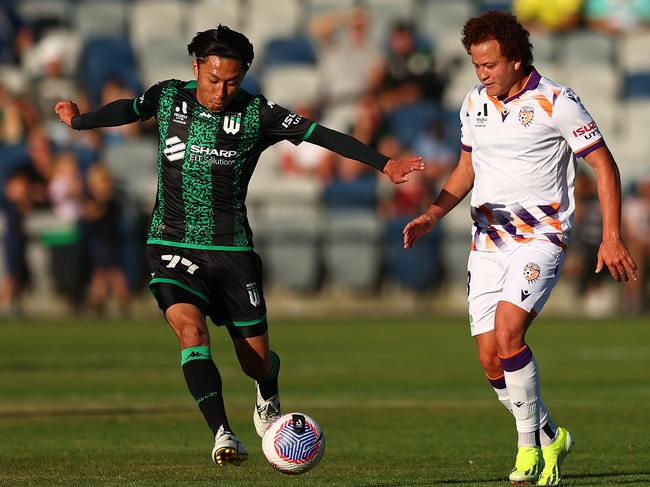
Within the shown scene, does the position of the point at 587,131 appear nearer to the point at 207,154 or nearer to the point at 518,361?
the point at 518,361

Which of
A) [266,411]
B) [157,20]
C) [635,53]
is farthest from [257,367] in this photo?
[635,53]

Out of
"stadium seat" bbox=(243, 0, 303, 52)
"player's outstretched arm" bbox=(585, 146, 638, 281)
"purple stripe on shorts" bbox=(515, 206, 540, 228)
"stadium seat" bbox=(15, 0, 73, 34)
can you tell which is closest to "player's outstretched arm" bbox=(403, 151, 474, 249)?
"purple stripe on shorts" bbox=(515, 206, 540, 228)

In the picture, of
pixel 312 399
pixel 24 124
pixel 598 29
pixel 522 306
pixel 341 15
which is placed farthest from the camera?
pixel 598 29

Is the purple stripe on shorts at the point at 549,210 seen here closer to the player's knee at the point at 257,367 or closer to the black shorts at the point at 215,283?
the black shorts at the point at 215,283

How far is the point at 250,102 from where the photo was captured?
8531mm

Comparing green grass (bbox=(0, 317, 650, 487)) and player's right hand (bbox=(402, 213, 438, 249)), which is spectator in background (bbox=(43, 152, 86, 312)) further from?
player's right hand (bbox=(402, 213, 438, 249))

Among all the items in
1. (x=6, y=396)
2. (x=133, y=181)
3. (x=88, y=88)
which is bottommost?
(x=6, y=396)

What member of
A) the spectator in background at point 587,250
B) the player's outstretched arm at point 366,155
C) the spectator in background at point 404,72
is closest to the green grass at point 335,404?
the spectator in background at point 587,250

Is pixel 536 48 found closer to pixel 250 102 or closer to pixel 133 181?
pixel 133 181

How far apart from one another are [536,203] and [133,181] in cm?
1633

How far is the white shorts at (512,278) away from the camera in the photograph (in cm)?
805

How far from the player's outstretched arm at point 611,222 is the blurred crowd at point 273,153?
563 inches

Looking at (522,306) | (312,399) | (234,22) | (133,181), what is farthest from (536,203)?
(234,22)

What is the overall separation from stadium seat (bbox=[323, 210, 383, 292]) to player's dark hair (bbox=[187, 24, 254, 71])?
15261 millimetres
